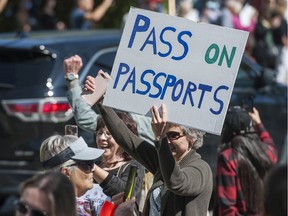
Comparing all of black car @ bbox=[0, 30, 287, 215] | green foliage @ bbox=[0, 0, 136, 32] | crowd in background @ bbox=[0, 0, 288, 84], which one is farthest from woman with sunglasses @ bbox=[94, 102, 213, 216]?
green foliage @ bbox=[0, 0, 136, 32]

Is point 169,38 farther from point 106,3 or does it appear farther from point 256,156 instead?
point 106,3

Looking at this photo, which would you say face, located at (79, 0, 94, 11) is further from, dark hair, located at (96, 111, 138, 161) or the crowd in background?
dark hair, located at (96, 111, 138, 161)

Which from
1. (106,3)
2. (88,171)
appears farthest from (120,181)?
(106,3)

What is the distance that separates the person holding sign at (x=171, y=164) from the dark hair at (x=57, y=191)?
1.27m

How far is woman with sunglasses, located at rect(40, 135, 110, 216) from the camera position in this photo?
20.7 feet

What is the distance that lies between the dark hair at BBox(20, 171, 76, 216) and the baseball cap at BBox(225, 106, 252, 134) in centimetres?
380

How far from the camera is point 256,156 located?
840cm

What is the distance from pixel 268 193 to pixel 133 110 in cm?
208

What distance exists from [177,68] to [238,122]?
220 centimetres

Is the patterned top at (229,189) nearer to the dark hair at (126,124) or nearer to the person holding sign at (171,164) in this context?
the dark hair at (126,124)

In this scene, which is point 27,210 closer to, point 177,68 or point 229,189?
point 177,68

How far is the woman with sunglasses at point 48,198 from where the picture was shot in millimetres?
4719

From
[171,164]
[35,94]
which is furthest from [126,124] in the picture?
[35,94]

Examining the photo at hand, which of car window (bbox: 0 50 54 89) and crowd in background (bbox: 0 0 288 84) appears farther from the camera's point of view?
crowd in background (bbox: 0 0 288 84)
